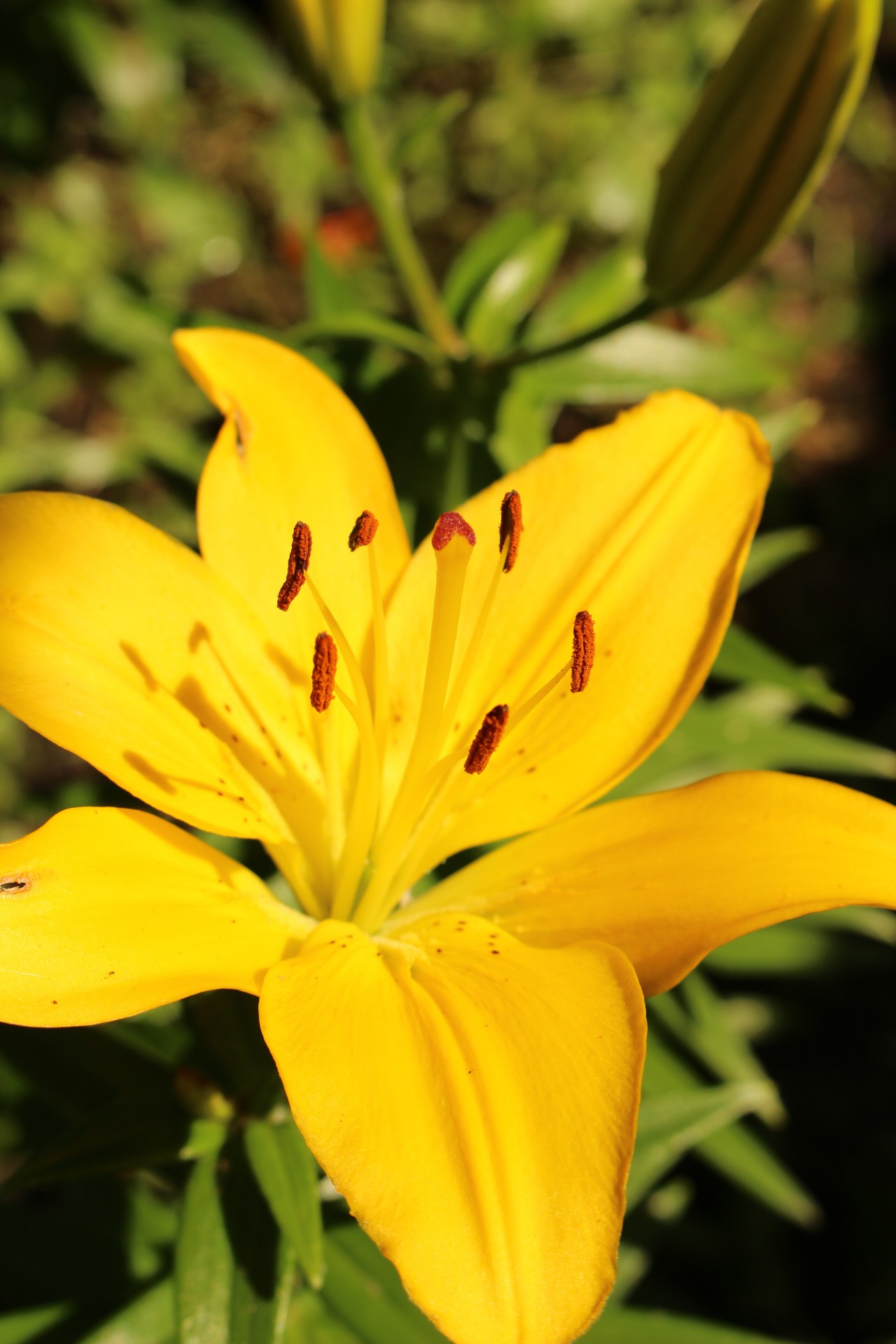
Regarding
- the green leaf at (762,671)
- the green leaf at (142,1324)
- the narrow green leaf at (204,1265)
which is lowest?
the green leaf at (142,1324)

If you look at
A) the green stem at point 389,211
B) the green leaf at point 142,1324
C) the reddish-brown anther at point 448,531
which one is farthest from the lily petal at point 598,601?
the green leaf at point 142,1324

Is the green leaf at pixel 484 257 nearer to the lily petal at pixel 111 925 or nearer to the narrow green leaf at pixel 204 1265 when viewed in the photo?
the lily petal at pixel 111 925

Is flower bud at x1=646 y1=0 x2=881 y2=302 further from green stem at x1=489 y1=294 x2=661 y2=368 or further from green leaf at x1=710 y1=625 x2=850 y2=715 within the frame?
green leaf at x1=710 y1=625 x2=850 y2=715

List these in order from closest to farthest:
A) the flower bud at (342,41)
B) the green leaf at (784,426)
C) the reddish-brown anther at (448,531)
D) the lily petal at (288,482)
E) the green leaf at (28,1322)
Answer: the reddish-brown anther at (448,531)
the lily petal at (288,482)
the green leaf at (28,1322)
the flower bud at (342,41)
the green leaf at (784,426)

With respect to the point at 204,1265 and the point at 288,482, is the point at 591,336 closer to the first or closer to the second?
the point at 288,482

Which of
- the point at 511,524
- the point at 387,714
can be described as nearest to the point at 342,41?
the point at 511,524

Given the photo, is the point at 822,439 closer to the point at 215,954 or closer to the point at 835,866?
the point at 835,866
